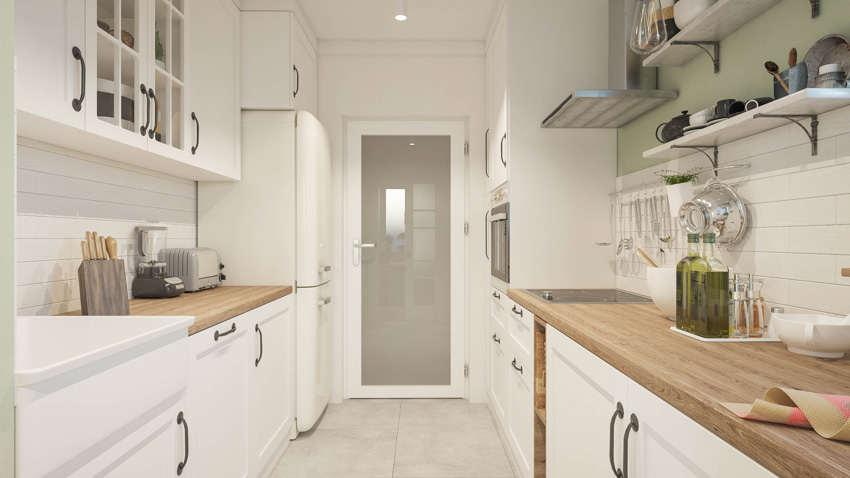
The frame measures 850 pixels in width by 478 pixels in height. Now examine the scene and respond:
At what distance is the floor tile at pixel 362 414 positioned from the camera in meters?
3.04

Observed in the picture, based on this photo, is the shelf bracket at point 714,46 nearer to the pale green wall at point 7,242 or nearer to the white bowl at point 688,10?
the white bowl at point 688,10

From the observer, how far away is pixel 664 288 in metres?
1.53

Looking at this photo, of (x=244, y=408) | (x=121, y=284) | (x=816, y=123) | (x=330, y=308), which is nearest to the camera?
(x=816, y=123)

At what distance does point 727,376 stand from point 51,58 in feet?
6.00

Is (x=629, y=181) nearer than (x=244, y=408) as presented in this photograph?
No

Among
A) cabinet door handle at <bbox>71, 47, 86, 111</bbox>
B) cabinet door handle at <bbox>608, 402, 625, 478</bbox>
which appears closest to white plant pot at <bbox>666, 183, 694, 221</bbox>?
cabinet door handle at <bbox>608, 402, 625, 478</bbox>

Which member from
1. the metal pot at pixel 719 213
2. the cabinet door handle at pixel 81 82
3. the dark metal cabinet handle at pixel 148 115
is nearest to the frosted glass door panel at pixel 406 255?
the dark metal cabinet handle at pixel 148 115

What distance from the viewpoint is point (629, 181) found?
8.06 ft

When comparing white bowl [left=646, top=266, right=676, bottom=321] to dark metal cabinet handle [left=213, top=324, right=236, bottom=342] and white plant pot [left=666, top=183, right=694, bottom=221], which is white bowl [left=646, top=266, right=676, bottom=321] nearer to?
white plant pot [left=666, top=183, right=694, bottom=221]

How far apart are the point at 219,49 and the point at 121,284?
1462mm

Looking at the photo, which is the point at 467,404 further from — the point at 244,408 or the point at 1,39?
the point at 1,39

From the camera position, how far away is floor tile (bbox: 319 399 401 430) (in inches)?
120

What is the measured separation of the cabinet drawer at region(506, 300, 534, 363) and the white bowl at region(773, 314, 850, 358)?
3.40 ft

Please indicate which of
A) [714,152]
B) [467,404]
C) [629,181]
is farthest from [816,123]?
[467,404]
